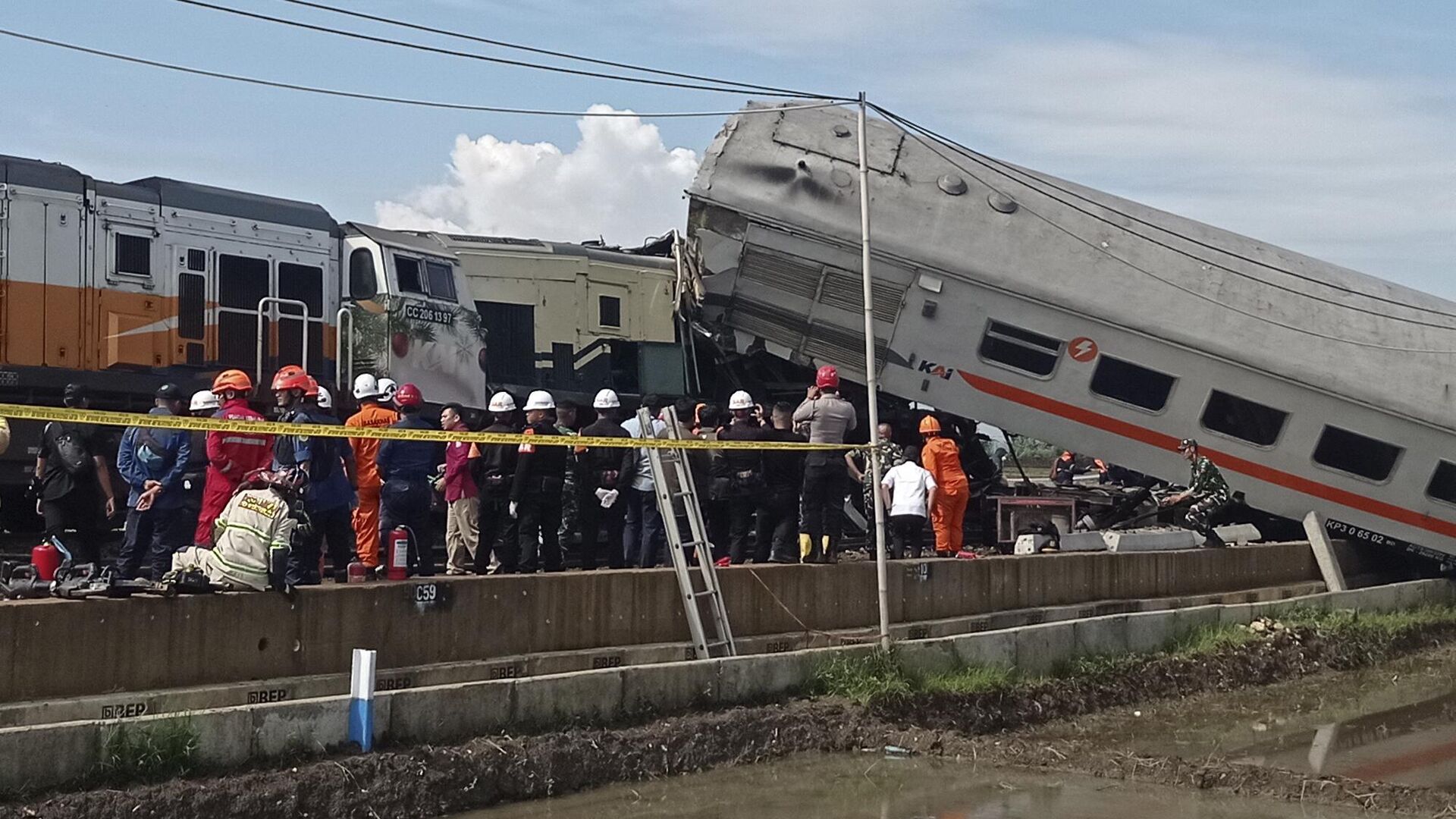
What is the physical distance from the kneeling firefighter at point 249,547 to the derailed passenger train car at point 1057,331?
409 inches

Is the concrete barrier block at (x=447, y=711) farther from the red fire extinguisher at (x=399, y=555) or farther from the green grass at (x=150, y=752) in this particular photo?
the red fire extinguisher at (x=399, y=555)

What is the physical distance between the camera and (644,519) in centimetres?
1266

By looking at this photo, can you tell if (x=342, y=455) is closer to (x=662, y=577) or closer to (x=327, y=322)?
(x=662, y=577)

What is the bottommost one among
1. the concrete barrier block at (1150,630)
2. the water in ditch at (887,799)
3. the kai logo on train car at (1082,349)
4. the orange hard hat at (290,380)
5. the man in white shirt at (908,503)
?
the water in ditch at (887,799)

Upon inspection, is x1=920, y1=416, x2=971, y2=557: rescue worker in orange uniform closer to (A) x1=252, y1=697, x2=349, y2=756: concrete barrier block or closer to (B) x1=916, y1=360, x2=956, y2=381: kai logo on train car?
(B) x1=916, y1=360, x2=956, y2=381: kai logo on train car

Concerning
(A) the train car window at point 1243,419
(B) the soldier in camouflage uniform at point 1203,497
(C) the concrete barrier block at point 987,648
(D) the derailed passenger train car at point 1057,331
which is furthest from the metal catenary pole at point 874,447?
(A) the train car window at point 1243,419

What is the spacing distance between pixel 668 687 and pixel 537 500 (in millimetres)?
2328

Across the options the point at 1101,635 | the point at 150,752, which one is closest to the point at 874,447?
the point at 1101,635

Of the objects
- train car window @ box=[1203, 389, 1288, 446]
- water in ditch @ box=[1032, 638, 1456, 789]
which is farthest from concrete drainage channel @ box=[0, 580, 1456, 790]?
train car window @ box=[1203, 389, 1288, 446]

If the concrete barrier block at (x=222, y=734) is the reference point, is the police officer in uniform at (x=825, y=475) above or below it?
above

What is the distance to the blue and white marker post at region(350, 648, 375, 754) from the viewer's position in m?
7.68

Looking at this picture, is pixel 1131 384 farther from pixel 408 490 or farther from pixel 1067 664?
pixel 408 490

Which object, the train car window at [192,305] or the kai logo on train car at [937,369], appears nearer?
the train car window at [192,305]

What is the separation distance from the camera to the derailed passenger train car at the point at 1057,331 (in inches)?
708
